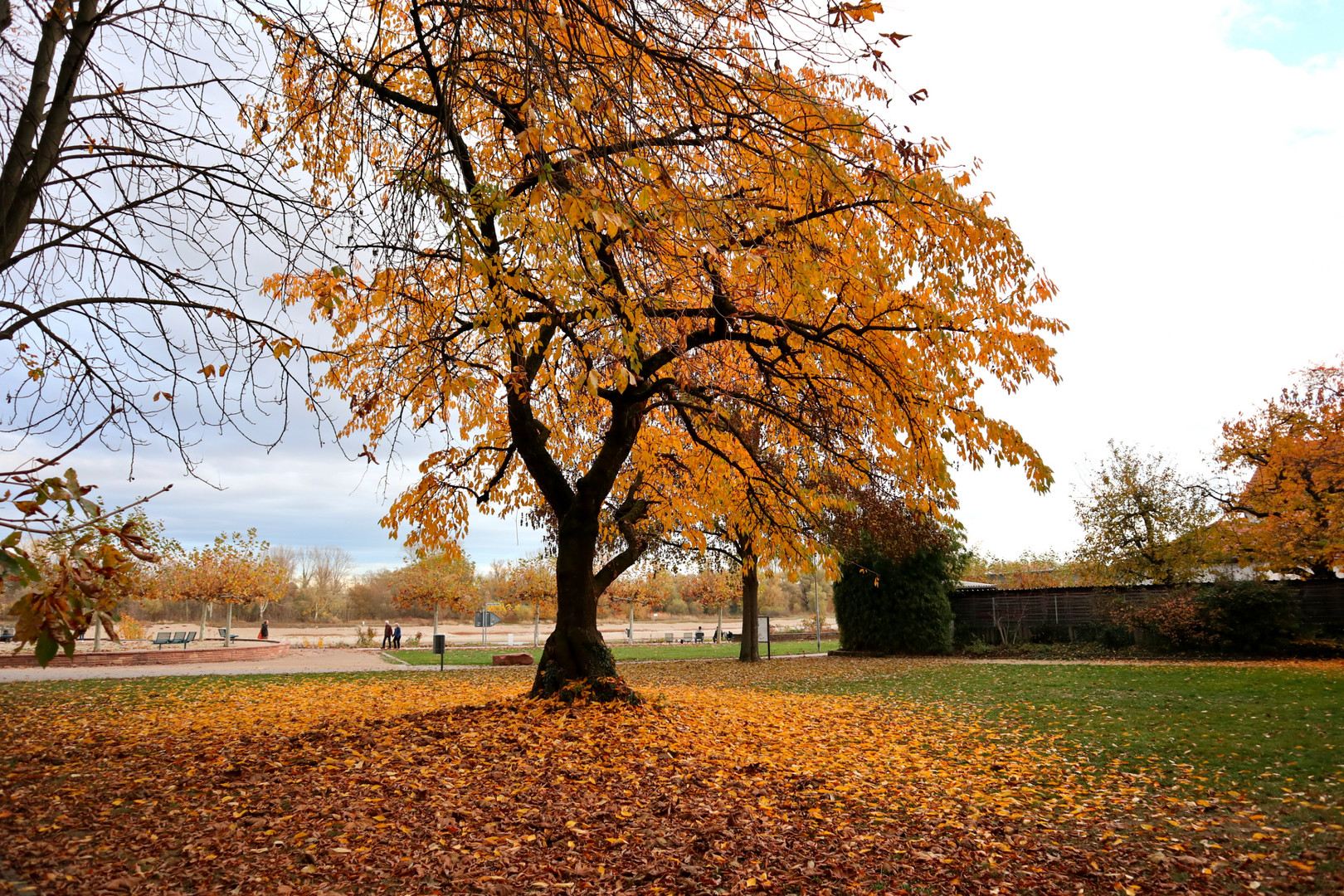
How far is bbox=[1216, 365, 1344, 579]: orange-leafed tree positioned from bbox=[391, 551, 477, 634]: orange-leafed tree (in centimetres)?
2751

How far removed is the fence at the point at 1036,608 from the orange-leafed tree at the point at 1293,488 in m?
2.52

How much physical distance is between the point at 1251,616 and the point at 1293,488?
3438 millimetres

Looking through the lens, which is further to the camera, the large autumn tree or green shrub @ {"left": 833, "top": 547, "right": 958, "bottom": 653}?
green shrub @ {"left": 833, "top": 547, "right": 958, "bottom": 653}

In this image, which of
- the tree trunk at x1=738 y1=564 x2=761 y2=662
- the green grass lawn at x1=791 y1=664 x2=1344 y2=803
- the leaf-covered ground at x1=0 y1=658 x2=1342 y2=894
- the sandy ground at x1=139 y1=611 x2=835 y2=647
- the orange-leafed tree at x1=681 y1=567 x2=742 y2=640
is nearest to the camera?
the leaf-covered ground at x1=0 y1=658 x2=1342 y2=894

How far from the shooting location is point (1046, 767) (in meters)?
6.74

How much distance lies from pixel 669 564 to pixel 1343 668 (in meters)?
15.2

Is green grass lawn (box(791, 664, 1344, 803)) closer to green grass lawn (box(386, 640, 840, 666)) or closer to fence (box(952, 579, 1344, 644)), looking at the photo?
fence (box(952, 579, 1344, 644))

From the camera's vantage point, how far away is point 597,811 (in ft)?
15.8

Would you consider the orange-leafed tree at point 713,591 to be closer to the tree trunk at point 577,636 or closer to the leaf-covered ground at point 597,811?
the tree trunk at point 577,636

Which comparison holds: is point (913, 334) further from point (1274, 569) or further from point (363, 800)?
point (1274, 569)

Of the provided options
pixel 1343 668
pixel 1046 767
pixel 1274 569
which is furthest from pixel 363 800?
pixel 1274 569

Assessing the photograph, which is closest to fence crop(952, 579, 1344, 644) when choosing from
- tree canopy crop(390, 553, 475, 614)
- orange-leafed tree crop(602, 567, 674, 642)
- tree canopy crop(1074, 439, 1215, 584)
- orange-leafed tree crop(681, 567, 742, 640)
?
tree canopy crop(1074, 439, 1215, 584)

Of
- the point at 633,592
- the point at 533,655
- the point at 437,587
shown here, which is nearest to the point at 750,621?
the point at 533,655

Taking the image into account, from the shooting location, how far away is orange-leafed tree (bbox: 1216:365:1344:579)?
1836cm
